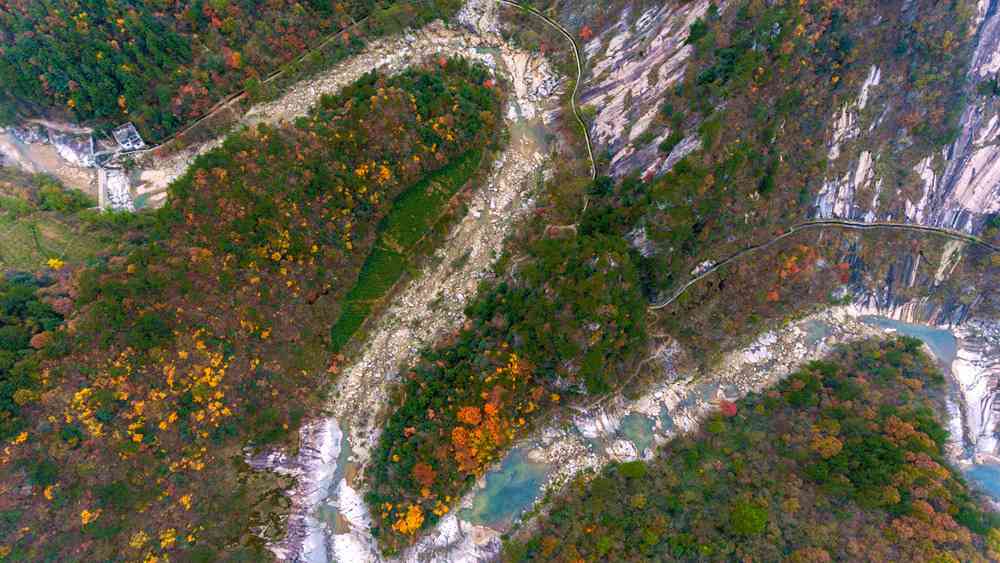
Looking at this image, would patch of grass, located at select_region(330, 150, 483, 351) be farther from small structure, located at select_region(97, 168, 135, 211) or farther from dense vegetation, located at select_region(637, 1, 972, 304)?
small structure, located at select_region(97, 168, 135, 211)

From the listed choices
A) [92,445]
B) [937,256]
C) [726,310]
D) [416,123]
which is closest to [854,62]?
[937,256]

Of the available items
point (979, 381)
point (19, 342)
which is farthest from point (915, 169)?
point (19, 342)

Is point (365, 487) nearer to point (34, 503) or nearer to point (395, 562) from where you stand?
point (395, 562)

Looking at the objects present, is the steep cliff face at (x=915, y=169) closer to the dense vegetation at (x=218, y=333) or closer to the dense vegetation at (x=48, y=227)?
the dense vegetation at (x=218, y=333)

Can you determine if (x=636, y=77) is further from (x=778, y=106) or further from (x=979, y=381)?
(x=979, y=381)

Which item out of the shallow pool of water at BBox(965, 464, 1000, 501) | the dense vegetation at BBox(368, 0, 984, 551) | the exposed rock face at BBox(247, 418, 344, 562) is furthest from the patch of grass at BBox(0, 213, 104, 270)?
the shallow pool of water at BBox(965, 464, 1000, 501)
